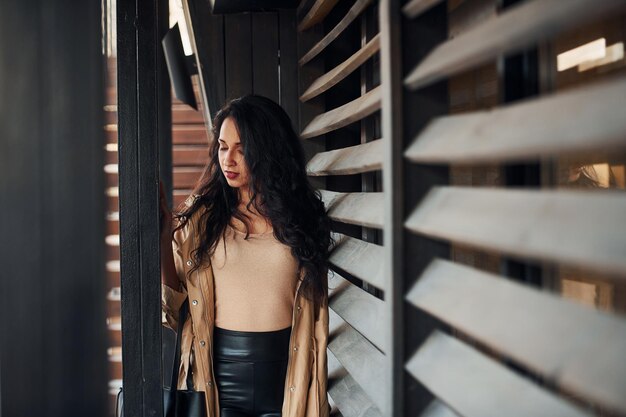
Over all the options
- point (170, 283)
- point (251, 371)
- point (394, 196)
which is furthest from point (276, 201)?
point (394, 196)

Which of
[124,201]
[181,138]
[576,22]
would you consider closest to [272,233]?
[124,201]

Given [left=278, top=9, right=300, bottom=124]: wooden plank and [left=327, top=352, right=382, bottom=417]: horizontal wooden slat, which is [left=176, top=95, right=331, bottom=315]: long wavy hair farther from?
[left=278, top=9, right=300, bottom=124]: wooden plank

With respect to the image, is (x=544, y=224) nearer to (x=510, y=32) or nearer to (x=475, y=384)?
(x=510, y=32)

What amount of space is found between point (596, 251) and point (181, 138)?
273 inches

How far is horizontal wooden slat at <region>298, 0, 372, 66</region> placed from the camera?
233 cm

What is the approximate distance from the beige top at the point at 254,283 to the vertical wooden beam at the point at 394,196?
1.29 m

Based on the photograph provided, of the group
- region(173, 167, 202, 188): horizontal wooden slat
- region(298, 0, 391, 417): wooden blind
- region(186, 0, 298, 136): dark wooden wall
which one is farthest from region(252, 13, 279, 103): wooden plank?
region(173, 167, 202, 188): horizontal wooden slat

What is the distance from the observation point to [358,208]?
233 centimetres

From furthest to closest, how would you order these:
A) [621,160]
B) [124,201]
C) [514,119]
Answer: [124,201] → [621,160] → [514,119]

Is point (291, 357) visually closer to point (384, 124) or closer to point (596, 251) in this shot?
point (384, 124)

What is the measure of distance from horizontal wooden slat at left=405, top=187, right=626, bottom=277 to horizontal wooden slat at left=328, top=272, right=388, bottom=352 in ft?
2.37

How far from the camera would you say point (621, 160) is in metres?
1.30

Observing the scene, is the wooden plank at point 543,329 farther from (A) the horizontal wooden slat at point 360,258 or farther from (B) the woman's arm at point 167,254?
(B) the woman's arm at point 167,254

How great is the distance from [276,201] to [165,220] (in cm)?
39
